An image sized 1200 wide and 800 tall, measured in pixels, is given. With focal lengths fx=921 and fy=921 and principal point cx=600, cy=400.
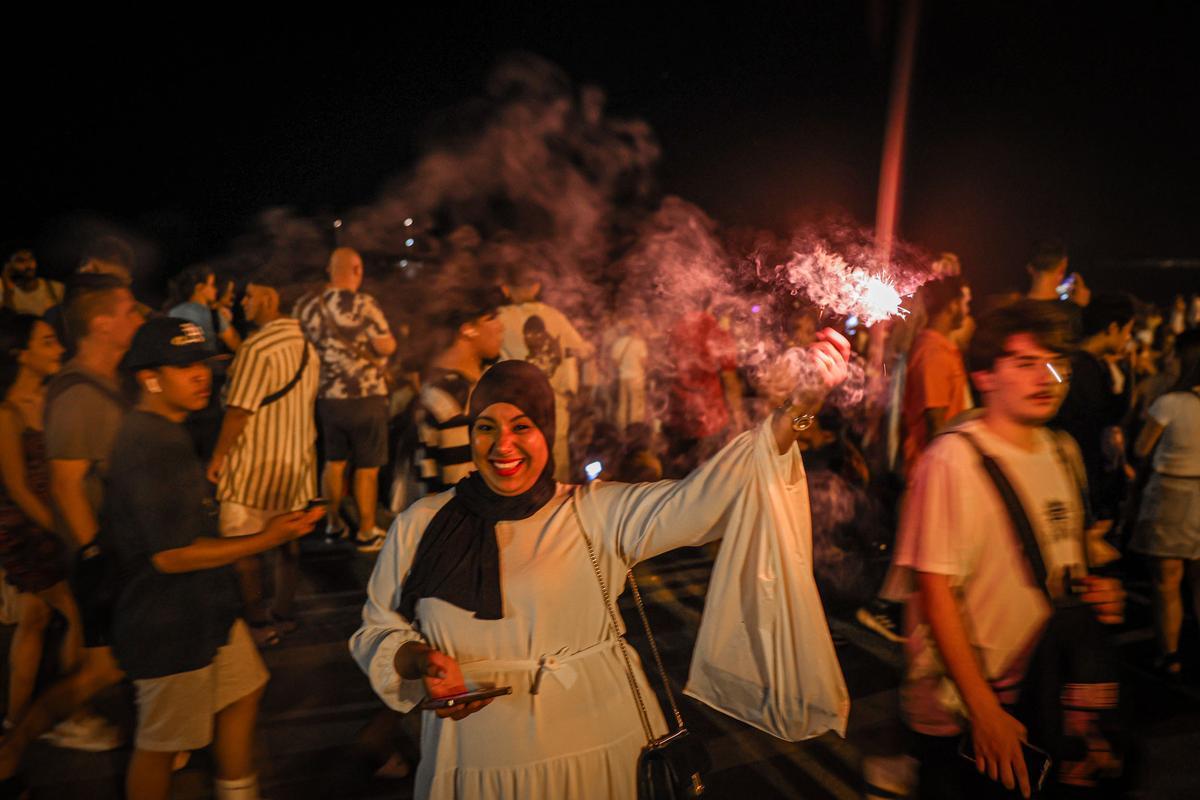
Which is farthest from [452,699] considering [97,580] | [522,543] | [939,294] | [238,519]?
[939,294]

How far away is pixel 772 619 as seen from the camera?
2561 mm

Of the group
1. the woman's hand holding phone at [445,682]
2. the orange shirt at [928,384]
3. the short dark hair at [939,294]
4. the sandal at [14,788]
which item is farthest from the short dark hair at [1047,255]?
the sandal at [14,788]

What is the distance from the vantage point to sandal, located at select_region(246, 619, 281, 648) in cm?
609

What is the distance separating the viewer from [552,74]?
557cm

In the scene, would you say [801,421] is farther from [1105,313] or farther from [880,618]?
[1105,313]

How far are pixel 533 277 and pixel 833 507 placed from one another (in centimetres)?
315

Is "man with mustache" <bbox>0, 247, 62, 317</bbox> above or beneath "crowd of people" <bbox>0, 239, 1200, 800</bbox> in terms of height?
above

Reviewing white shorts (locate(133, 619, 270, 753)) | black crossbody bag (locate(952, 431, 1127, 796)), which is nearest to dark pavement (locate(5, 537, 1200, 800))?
black crossbody bag (locate(952, 431, 1127, 796))

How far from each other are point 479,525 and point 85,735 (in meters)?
3.38

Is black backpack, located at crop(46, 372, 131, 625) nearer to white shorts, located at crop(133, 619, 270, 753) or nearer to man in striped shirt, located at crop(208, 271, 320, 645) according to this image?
white shorts, located at crop(133, 619, 270, 753)

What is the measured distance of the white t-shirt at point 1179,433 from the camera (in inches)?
208

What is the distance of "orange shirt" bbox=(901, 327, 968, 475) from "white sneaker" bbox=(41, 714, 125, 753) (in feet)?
15.6

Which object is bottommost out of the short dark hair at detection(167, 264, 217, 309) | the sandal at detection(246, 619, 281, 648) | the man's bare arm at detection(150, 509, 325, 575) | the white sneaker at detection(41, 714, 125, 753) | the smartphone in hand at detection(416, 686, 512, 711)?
the white sneaker at detection(41, 714, 125, 753)

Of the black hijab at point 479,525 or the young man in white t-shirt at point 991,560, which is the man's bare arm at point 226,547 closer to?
the black hijab at point 479,525
